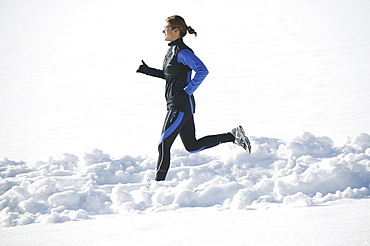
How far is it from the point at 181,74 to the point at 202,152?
71.4 inches

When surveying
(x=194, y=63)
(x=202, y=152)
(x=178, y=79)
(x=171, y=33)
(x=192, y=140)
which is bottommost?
(x=202, y=152)

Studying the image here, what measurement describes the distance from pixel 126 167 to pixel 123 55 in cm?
1271

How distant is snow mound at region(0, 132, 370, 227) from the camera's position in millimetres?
4676

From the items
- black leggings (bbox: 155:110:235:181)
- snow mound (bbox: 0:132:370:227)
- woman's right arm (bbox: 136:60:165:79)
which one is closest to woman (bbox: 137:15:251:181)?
black leggings (bbox: 155:110:235:181)

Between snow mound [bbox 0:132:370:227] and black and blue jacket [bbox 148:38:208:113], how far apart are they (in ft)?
2.76

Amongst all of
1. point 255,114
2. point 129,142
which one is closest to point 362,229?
point 129,142

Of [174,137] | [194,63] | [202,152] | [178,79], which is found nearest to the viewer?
[194,63]

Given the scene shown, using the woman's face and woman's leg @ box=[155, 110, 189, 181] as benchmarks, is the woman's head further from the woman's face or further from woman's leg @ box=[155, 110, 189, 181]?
woman's leg @ box=[155, 110, 189, 181]

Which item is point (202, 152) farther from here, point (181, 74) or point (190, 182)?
point (181, 74)

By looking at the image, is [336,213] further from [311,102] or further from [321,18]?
[321,18]

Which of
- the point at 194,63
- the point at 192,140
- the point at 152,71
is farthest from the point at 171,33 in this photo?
the point at 192,140

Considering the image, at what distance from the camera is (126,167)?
19.8 ft

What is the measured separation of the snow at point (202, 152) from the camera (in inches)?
165

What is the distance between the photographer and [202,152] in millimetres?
6500
